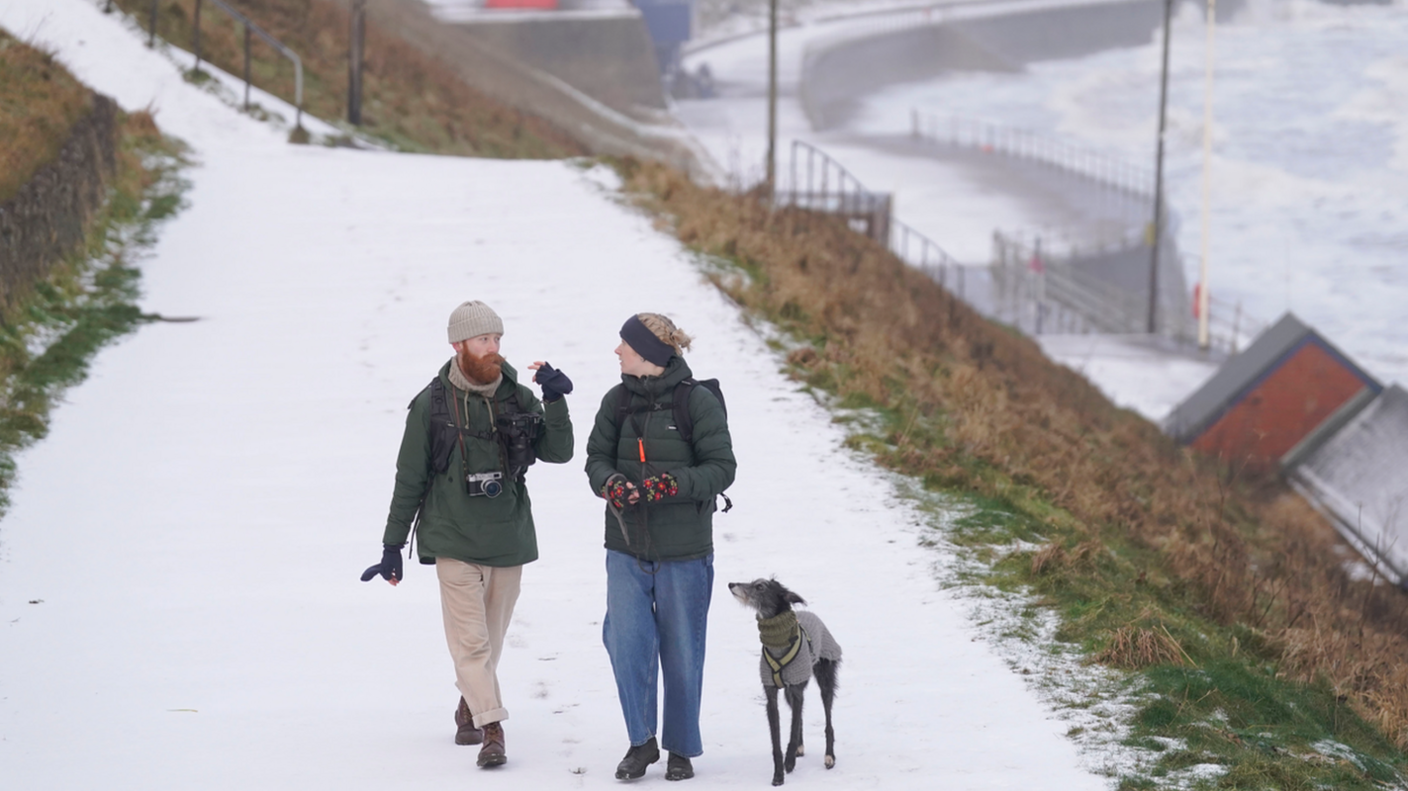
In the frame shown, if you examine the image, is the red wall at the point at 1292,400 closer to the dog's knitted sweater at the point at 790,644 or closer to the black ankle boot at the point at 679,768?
the dog's knitted sweater at the point at 790,644

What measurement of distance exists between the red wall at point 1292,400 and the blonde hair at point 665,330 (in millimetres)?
20423

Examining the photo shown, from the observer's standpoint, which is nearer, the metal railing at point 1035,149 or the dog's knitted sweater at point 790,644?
the dog's knitted sweater at point 790,644

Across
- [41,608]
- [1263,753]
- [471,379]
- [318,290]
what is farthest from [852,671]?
[318,290]

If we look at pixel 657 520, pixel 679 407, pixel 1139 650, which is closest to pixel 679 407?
pixel 679 407

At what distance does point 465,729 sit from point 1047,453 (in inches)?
280

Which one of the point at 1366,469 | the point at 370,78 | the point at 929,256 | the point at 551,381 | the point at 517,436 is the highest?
the point at 370,78

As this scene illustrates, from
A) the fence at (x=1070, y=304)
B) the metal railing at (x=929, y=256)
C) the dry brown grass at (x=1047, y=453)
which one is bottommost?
the fence at (x=1070, y=304)

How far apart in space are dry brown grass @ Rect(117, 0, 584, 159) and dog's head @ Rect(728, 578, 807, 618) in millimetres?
22445

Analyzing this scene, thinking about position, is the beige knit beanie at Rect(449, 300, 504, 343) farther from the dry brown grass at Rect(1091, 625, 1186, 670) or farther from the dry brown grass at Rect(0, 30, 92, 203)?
the dry brown grass at Rect(0, 30, 92, 203)

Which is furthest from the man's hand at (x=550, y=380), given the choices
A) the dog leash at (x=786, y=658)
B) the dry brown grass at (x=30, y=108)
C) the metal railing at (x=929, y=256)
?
the metal railing at (x=929, y=256)

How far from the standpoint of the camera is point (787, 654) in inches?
224

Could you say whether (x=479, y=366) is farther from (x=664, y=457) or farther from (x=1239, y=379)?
(x=1239, y=379)

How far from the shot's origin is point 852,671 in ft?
23.7

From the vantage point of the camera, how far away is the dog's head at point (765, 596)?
220 inches
